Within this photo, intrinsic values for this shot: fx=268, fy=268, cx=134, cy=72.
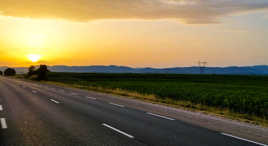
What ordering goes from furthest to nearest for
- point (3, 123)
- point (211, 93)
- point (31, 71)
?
point (31, 71)
point (211, 93)
point (3, 123)

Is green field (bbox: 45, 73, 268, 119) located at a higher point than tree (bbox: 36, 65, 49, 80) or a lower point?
lower

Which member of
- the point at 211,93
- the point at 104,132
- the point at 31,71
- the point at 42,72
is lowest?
the point at 211,93

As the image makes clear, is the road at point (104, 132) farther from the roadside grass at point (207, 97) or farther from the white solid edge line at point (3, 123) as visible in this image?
the roadside grass at point (207, 97)


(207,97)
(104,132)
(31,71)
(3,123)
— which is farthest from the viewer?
(31,71)

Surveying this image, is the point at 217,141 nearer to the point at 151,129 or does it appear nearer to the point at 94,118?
the point at 151,129

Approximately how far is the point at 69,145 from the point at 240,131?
586 centimetres

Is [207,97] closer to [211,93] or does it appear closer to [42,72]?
[211,93]

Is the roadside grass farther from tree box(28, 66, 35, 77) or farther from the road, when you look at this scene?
tree box(28, 66, 35, 77)

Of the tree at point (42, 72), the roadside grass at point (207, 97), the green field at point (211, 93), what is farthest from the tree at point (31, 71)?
the roadside grass at point (207, 97)

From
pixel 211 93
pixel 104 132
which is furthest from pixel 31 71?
pixel 104 132

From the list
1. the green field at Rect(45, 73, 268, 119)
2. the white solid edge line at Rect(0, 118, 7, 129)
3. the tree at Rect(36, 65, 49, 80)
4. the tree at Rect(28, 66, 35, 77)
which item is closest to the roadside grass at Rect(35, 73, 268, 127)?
the green field at Rect(45, 73, 268, 119)

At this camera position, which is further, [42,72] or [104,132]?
[42,72]

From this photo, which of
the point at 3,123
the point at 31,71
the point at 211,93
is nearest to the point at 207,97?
the point at 211,93

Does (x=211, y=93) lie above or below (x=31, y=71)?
below
